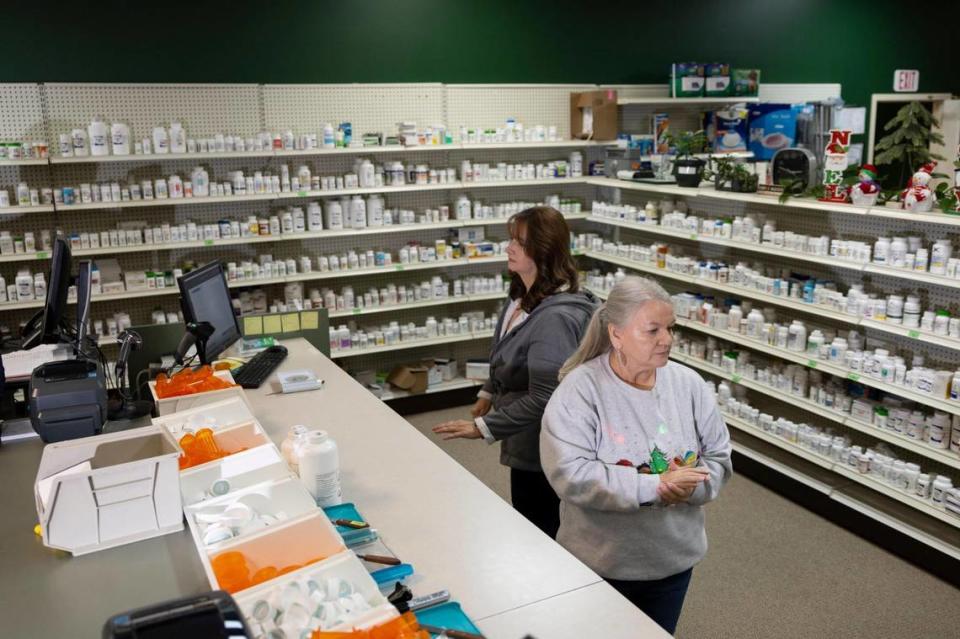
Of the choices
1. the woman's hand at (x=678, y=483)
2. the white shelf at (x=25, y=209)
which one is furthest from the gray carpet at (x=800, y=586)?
the white shelf at (x=25, y=209)

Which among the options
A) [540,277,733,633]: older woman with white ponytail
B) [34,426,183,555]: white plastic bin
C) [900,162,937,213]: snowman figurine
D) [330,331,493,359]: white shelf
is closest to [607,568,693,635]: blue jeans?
A: [540,277,733,633]: older woman with white ponytail

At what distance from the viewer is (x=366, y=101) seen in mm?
6621

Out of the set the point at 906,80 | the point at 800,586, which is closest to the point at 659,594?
the point at 800,586

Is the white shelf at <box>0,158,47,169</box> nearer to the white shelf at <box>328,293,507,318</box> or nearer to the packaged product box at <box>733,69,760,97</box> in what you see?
the white shelf at <box>328,293,507,318</box>

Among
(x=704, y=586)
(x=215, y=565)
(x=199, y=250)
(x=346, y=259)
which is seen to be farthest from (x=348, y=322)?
(x=215, y=565)

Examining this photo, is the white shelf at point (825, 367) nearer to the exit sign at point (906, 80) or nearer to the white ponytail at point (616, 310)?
the white ponytail at point (616, 310)

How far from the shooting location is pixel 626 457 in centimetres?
247

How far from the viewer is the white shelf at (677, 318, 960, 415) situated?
4.07 m

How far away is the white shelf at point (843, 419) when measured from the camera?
4121mm

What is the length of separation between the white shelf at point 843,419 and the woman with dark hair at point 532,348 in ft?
7.03

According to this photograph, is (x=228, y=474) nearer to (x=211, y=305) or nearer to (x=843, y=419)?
(x=211, y=305)

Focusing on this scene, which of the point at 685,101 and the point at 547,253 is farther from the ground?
the point at 685,101

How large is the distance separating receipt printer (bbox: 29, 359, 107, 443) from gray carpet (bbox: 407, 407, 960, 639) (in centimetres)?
268

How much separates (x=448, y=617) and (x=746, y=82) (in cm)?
700
